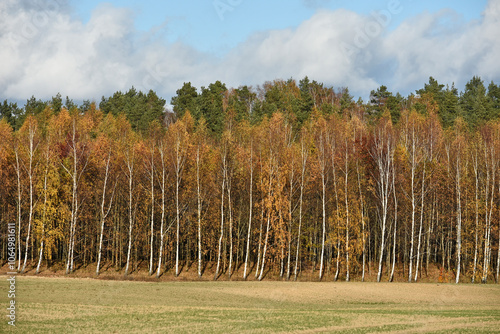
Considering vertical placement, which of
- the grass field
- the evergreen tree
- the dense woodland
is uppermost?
the evergreen tree

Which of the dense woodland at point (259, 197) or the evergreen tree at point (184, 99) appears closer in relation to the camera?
the dense woodland at point (259, 197)

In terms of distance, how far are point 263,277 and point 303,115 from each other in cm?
4238

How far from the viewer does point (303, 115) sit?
89.1 metres

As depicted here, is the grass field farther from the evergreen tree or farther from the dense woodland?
the evergreen tree

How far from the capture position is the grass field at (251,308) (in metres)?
22.3

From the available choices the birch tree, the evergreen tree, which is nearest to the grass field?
the birch tree

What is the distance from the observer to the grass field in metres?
22.3

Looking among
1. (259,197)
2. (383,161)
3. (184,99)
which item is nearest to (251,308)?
(259,197)

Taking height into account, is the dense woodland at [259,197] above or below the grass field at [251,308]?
above

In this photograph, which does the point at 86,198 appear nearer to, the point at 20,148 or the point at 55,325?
the point at 20,148

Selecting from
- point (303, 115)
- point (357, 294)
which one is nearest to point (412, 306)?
point (357, 294)

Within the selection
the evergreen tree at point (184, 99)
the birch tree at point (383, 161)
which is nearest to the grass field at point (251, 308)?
the birch tree at point (383, 161)

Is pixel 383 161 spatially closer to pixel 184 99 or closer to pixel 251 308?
pixel 251 308

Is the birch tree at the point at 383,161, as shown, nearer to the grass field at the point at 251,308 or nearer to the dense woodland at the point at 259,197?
the dense woodland at the point at 259,197
